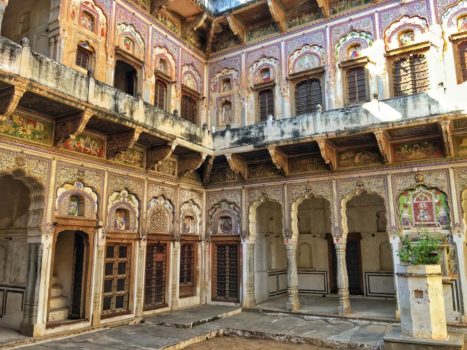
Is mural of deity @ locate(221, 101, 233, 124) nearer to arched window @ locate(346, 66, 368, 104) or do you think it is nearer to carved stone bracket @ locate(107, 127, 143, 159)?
arched window @ locate(346, 66, 368, 104)

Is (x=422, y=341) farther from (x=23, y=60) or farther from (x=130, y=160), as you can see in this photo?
(x=23, y=60)

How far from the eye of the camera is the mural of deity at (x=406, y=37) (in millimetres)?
11242

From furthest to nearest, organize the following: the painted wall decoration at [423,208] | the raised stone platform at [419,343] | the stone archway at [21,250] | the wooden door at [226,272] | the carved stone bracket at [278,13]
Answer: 1. the wooden door at [226,272]
2. the carved stone bracket at [278,13]
3. the painted wall decoration at [423,208]
4. the stone archway at [21,250]
5. the raised stone platform at [419,343]

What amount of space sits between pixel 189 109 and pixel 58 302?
7095 millimetres

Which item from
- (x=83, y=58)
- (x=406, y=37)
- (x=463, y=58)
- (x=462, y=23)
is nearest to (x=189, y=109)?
(x=83, y=58)

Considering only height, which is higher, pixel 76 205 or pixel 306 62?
pixel 306 62

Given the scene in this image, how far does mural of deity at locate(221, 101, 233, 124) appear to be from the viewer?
13.9m

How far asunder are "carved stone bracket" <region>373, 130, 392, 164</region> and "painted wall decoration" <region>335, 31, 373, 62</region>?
2783 mm

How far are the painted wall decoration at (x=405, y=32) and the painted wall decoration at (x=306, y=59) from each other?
1.91 metres

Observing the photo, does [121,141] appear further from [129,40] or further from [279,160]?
[279,160]

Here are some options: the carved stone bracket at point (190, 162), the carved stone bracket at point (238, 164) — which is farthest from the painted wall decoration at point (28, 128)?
the carved stone bracket at point (238, 164)

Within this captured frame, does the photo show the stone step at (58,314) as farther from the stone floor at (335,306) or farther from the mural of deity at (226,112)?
the mural of deity at (226,112)

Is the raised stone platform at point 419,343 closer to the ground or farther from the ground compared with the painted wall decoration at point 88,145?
closer to the ground

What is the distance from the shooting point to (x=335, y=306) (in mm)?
12180
